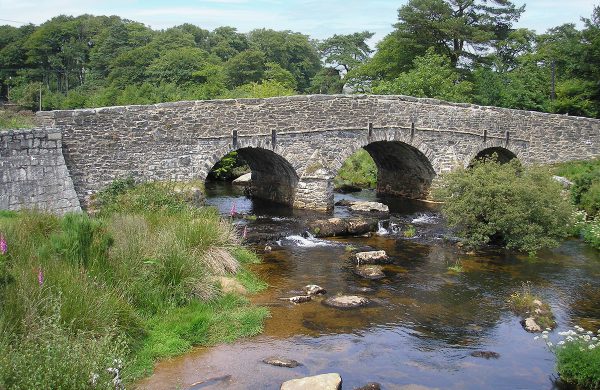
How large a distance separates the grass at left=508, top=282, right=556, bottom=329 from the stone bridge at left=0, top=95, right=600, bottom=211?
997 cm

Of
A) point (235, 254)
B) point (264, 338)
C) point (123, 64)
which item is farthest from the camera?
point (123, 64)

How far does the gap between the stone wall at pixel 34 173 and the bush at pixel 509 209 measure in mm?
10828

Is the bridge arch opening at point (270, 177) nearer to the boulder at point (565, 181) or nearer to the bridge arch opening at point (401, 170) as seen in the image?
the bridge arch opening at point (401, 170)

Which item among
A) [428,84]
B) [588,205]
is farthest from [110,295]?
[428,84]

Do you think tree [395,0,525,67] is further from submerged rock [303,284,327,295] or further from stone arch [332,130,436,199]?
submerged rock [303,284,327,295]

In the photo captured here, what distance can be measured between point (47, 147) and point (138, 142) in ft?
9.58

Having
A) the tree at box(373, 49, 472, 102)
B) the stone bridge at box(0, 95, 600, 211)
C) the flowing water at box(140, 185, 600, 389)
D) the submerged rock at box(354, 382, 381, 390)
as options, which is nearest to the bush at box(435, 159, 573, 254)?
the flowing water at box(140, 185, 600, 389)

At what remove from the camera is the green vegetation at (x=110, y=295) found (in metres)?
7.22

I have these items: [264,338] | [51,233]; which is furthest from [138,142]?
[264,338]

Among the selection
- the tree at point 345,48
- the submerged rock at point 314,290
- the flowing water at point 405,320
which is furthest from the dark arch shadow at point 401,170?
the tree at point 345,48

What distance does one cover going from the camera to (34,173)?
15.4m

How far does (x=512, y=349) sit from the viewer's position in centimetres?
1055

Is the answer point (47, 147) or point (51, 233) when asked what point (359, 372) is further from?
point (47, 147)

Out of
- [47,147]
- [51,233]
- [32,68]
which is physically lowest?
[51,233]
